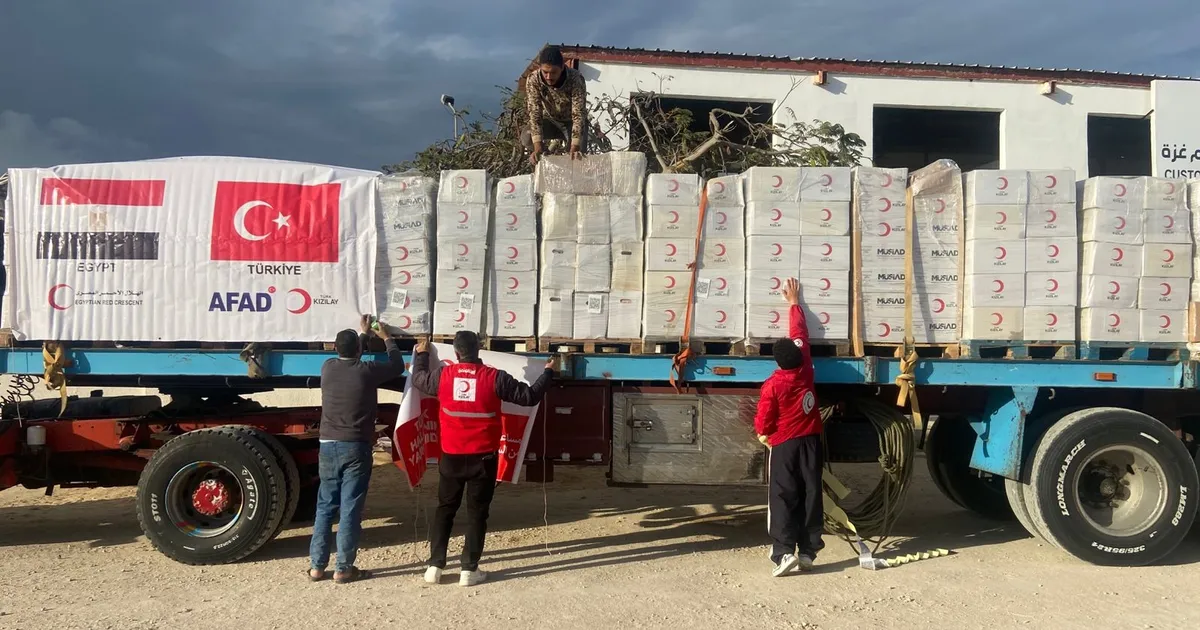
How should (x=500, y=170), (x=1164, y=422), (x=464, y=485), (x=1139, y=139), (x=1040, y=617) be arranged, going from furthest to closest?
(x=1139, y=139), (x=500, y=170), (x=1164, y=422), (x=464, y=485), (x=1040, y=617)

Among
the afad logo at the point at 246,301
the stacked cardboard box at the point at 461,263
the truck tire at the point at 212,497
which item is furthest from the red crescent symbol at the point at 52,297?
the stacked cardboard box at the point at 461,263

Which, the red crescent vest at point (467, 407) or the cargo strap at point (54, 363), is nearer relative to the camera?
the red crescent vest at point (467, 407)

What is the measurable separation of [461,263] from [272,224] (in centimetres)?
139

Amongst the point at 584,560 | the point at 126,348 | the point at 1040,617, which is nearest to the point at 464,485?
the point at 584,560

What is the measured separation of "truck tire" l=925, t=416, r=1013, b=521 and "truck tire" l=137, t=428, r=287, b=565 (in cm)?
573

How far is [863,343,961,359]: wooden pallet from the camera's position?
5562 mm

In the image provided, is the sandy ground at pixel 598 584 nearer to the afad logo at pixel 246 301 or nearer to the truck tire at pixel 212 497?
the truck tire at pixel 212 497

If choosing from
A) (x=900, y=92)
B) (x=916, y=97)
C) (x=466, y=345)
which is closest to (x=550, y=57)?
(x=466, y=345)

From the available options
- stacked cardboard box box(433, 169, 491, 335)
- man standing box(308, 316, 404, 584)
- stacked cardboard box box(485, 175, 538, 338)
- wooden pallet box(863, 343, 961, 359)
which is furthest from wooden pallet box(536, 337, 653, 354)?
wooden pallet box(863, 343, 961, 359)

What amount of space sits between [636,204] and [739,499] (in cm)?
388

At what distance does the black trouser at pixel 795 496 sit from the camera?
547 cm

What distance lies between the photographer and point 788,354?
204 inches

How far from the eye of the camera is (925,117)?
15469 millimetres

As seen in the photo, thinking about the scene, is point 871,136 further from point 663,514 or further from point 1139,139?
point 663,514
